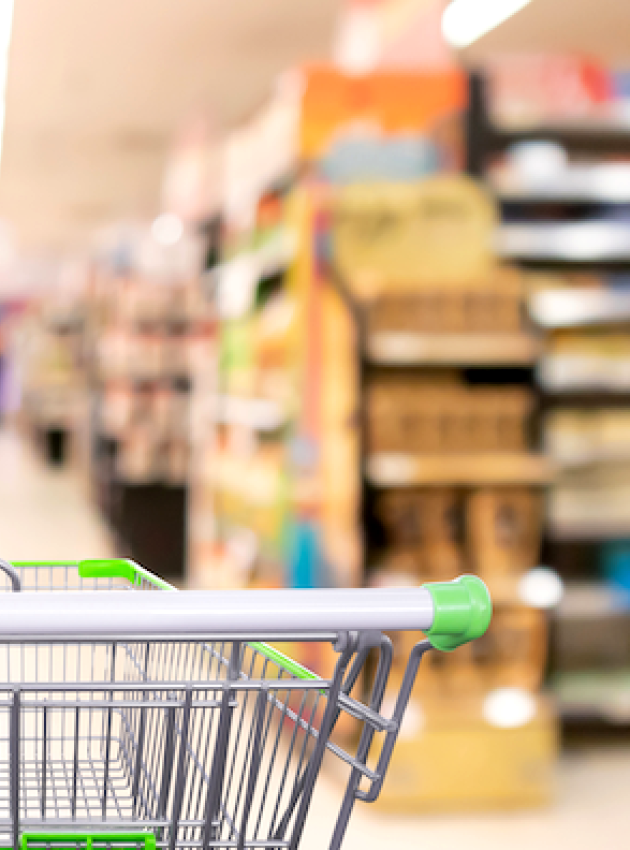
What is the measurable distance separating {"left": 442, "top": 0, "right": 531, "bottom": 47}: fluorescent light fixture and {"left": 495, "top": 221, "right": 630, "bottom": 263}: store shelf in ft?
10.9

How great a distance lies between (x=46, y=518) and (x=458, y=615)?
9.48 meters

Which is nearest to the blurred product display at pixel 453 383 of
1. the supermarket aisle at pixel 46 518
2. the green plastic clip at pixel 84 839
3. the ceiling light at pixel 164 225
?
the green plastic clip at pixel 84 839

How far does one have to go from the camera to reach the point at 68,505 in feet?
36.3

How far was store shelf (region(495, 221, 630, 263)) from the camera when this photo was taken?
3.79 m

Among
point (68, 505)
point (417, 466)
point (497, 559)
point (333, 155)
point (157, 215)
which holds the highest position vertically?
point (157, 215)

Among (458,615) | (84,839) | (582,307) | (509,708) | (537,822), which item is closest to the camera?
(458,615)

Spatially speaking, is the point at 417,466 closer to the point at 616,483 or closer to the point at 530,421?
the point at 530,421

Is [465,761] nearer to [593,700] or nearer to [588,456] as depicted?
[593,700]

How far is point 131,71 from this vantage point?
8953 mm

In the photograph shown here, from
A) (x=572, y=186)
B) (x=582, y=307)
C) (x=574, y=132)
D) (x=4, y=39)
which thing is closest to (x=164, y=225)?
(x=4, y=39)

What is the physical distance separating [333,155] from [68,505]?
7924 mm

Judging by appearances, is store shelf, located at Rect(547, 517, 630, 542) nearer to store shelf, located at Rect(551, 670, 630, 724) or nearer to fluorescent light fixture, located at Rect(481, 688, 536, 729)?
store shelf, located at Rect(551, 670, 630, 724)

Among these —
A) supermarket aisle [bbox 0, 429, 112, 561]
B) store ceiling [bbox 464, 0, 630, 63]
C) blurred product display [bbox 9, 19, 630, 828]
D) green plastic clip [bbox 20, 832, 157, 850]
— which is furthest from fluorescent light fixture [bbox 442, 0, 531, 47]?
green plastic clip [bbox 20, 832, 157, 850]

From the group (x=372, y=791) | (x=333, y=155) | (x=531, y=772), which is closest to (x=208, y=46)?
(x=333, y=155)
